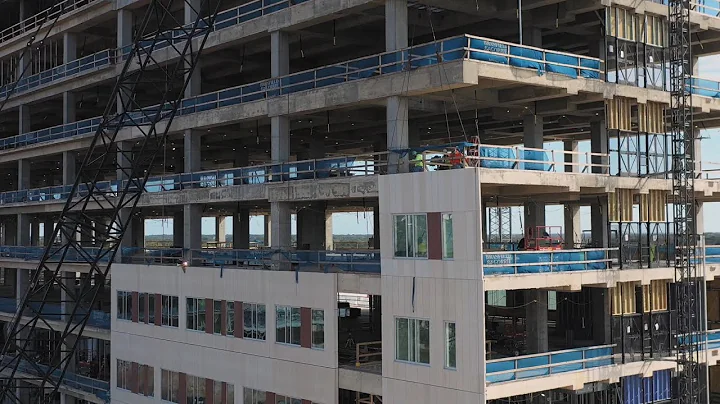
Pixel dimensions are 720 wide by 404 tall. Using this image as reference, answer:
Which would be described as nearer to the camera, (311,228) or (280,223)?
(280,223)

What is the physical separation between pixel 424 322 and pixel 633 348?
43.0 ft

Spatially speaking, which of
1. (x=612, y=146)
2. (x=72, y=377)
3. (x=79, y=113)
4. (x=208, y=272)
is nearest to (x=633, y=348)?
(x=612, y=146)

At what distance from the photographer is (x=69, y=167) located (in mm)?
62156

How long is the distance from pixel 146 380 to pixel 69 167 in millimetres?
20739

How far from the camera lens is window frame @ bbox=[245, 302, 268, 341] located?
133 ft

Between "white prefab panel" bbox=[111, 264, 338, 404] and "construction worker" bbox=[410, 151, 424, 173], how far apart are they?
19.5 feet

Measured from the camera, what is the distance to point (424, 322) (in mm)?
32625

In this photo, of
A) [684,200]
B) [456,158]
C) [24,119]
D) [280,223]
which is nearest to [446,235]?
[456,158]

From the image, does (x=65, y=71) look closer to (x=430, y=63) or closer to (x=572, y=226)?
(x=430, y=63)

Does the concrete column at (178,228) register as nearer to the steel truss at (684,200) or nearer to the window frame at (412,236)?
the window frame at (412,236)

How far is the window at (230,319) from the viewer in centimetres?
4259

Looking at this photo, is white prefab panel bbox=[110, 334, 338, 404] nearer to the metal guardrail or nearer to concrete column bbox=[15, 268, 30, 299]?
the metal guardrail

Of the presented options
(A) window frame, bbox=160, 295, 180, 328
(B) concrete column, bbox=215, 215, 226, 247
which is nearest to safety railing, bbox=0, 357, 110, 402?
(A) window frame, bbox=160, 295, 180, 328

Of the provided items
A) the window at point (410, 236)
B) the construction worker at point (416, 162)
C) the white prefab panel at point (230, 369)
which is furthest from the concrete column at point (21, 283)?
the window at point (410, 236)
